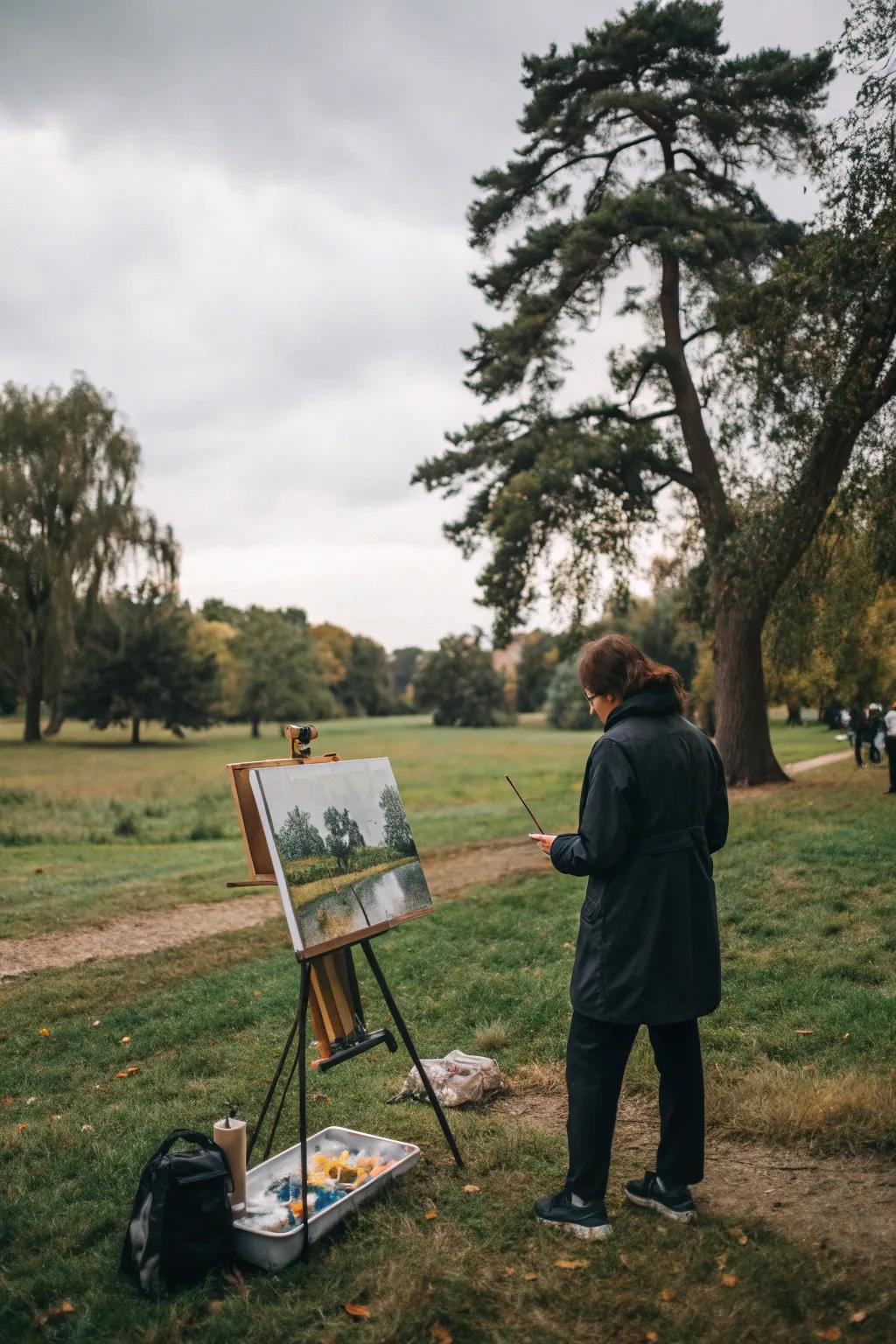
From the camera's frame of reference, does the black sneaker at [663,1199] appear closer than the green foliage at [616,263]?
Yes

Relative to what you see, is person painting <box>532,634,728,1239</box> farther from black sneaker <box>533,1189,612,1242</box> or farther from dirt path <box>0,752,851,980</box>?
dirt path <box>0,752,851,980</box>

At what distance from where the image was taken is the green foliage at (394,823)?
496cm

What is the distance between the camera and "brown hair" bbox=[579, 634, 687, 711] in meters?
4.00

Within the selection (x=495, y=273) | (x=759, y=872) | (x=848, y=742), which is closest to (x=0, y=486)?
(x=495, y=273)

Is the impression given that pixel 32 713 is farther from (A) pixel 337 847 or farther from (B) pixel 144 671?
(A) pixel 337 847

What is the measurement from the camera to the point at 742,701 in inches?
707

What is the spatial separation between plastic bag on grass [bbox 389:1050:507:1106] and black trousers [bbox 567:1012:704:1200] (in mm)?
1553

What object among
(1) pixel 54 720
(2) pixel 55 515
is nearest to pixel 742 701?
(2) pixel 55 515

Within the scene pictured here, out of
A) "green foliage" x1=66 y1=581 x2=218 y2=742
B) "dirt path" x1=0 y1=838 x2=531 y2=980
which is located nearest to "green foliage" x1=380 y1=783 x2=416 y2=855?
"dirt path" x1=0 y1=838 x2=531 y2=980

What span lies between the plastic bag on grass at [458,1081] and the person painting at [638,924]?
141 centimetres

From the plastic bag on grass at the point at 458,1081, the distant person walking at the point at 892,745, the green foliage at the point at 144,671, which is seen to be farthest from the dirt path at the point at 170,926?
the green foliage at the point at 144,671

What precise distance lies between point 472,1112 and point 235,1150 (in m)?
1.76

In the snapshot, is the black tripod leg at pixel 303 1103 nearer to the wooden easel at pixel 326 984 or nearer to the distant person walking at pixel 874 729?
the wooden easel at pixel 326 984

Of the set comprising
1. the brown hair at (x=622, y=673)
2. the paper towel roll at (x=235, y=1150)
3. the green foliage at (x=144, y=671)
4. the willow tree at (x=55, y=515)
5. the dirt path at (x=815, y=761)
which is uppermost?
the willow tree at (x=55, y=515)
